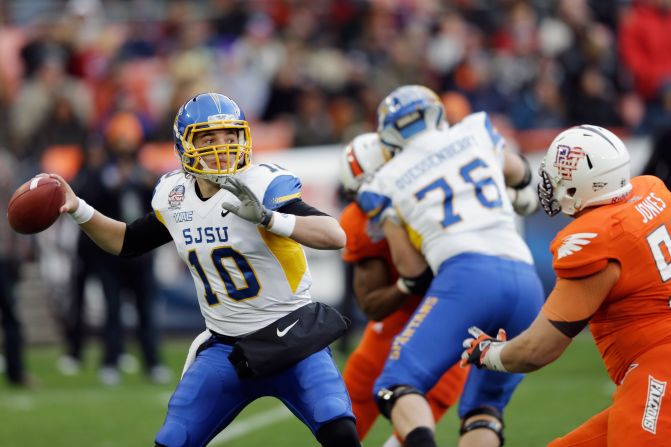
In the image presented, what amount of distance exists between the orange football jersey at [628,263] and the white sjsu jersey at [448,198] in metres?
1.31

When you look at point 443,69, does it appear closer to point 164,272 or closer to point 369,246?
point 164,272

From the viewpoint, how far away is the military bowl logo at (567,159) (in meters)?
4.48

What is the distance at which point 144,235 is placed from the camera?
5.25m

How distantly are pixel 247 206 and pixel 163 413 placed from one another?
4.56 metres

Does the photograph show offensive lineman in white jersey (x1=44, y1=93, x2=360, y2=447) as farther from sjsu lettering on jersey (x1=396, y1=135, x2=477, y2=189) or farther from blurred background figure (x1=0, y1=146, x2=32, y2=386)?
blurred background figure (x1=0, y1=146, x2=32, y2=386)

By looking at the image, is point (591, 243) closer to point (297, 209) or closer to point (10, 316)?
point (297, 209)

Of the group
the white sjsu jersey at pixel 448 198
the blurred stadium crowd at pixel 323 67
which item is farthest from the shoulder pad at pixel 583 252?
the blurred stadium crowd at pixel 323 67

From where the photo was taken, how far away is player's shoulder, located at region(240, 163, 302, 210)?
484cm

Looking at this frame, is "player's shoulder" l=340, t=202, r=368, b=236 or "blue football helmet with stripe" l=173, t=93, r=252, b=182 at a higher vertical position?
"blue football helmet with stripe" l=173, t=93, r=252, b=182

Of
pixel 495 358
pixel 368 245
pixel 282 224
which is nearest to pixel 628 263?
pixel 495 358

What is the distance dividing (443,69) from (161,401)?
20.7 feet

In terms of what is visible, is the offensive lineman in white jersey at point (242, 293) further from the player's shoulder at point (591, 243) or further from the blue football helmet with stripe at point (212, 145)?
the player's shoulder at point (591, 243)

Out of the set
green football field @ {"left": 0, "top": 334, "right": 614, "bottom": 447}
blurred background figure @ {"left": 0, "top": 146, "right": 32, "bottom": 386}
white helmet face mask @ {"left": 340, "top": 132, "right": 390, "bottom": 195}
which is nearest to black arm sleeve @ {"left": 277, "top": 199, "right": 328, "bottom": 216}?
white helmet face mask @ {"left": 340, "top": 132, "right": 390, "bottom": 195}

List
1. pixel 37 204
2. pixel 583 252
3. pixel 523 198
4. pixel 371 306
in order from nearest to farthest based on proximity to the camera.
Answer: pixel 583 252 → pixel 37 204 → pixel 371 306 → pixel 523 198
